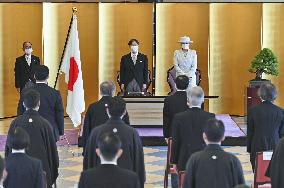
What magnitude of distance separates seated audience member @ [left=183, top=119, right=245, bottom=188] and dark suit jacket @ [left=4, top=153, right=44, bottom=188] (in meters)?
1.17

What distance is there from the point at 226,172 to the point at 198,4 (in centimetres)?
1077

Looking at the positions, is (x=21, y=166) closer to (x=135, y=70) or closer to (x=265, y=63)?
(x=135, y=70)

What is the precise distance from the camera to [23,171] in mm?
5934

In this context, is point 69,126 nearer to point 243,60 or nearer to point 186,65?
point 186,65

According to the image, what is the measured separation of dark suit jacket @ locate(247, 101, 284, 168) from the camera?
823cm

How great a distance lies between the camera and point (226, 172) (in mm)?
5832

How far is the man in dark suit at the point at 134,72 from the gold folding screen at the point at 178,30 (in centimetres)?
223

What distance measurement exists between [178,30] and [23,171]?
1076cm

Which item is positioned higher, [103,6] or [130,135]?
[103,6]

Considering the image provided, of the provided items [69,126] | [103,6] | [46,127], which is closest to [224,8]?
[103,6]

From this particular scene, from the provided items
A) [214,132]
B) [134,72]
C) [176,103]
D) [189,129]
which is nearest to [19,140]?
[214,132]

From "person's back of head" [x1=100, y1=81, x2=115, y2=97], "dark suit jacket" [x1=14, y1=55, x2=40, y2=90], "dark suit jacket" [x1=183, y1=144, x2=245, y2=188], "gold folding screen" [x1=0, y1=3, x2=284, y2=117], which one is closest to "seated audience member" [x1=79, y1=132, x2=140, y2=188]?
"dark suit jacket" [x1=183, y1=144, x2=245, y2=188]

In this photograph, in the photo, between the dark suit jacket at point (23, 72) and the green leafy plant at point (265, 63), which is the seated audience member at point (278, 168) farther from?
the green leafy plant at point (265, 63)

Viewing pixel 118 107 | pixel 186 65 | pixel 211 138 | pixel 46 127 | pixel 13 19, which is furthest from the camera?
pixel 13 19
